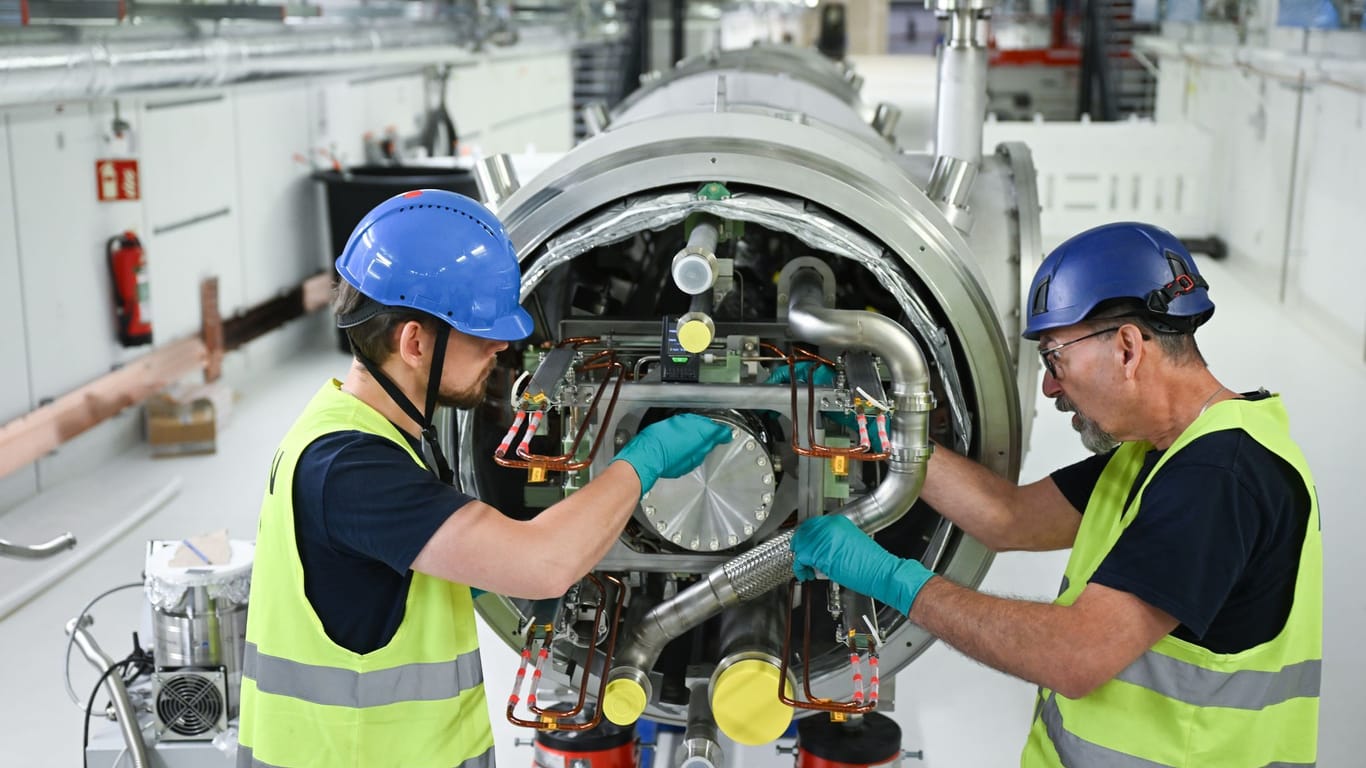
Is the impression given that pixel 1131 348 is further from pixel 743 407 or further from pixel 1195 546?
pixel 743 407

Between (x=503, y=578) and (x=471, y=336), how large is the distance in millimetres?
316

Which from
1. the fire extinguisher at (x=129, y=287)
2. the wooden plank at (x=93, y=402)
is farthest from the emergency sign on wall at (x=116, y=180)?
the wooden plank at (x=93, y=402)

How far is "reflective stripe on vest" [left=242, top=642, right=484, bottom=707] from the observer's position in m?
1.53

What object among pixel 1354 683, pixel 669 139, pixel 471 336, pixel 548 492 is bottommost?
pixel 1354 683

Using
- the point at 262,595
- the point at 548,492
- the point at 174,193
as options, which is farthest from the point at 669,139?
the point at 174,193

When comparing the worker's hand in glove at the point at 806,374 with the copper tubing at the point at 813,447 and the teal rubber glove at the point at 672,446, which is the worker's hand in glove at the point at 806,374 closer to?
the copper tubing at the point at 813,447

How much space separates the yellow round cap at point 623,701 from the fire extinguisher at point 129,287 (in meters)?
3.45

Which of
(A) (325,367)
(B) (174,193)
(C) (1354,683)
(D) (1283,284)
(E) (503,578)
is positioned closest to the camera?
(E) (503,578)

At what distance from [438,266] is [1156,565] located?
0.90 metres

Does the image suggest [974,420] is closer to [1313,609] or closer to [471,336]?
[1313,609]

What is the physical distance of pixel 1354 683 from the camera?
2.99 meters

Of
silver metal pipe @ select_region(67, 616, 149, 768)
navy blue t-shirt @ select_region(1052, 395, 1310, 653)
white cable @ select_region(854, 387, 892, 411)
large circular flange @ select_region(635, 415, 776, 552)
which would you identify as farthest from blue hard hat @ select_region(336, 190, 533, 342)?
silver metal pipe @ select_region(67, 616, 149, 768)

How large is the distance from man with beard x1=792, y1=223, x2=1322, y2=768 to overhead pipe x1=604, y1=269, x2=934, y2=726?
78mm

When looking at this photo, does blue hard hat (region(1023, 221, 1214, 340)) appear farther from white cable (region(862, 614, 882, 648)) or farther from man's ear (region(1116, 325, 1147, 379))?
white cable (region(862, 614, 882, 648))
